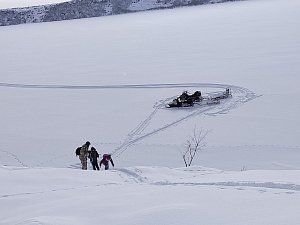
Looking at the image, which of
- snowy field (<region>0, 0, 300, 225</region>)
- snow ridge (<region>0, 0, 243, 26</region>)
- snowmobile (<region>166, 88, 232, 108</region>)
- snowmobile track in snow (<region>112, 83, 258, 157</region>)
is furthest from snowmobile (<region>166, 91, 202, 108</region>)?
snow ridge (<region>0, 0, 243, 26</region>)

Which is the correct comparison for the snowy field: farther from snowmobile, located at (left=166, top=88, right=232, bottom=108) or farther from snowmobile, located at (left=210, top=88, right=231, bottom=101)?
snowmobile, located at (left=166, top=88, right=232, bottom=108)

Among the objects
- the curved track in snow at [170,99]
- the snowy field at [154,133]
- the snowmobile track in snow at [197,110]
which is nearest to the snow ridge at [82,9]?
the snowy field at [154,133]

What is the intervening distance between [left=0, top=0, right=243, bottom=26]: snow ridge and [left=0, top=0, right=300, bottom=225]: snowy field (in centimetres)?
8196

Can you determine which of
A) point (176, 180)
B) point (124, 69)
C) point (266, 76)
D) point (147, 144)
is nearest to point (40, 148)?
point (147, 144)

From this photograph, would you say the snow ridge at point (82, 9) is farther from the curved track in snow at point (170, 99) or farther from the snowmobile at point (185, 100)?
the snowmobile at point (185, 100)

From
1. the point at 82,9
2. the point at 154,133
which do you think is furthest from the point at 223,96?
the point at 82,9

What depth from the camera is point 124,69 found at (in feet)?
A: 81.9

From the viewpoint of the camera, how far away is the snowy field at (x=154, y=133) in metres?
5.20

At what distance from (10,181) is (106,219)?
282cm

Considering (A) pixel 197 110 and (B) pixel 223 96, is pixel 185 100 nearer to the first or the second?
(A) pixel 197 110

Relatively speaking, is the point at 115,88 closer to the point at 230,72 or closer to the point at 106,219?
the point at 230,72

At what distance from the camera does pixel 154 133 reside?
524 inches

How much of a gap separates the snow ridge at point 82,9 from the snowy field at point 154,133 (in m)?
82.0

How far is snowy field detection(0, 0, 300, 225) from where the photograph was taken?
5203mm
